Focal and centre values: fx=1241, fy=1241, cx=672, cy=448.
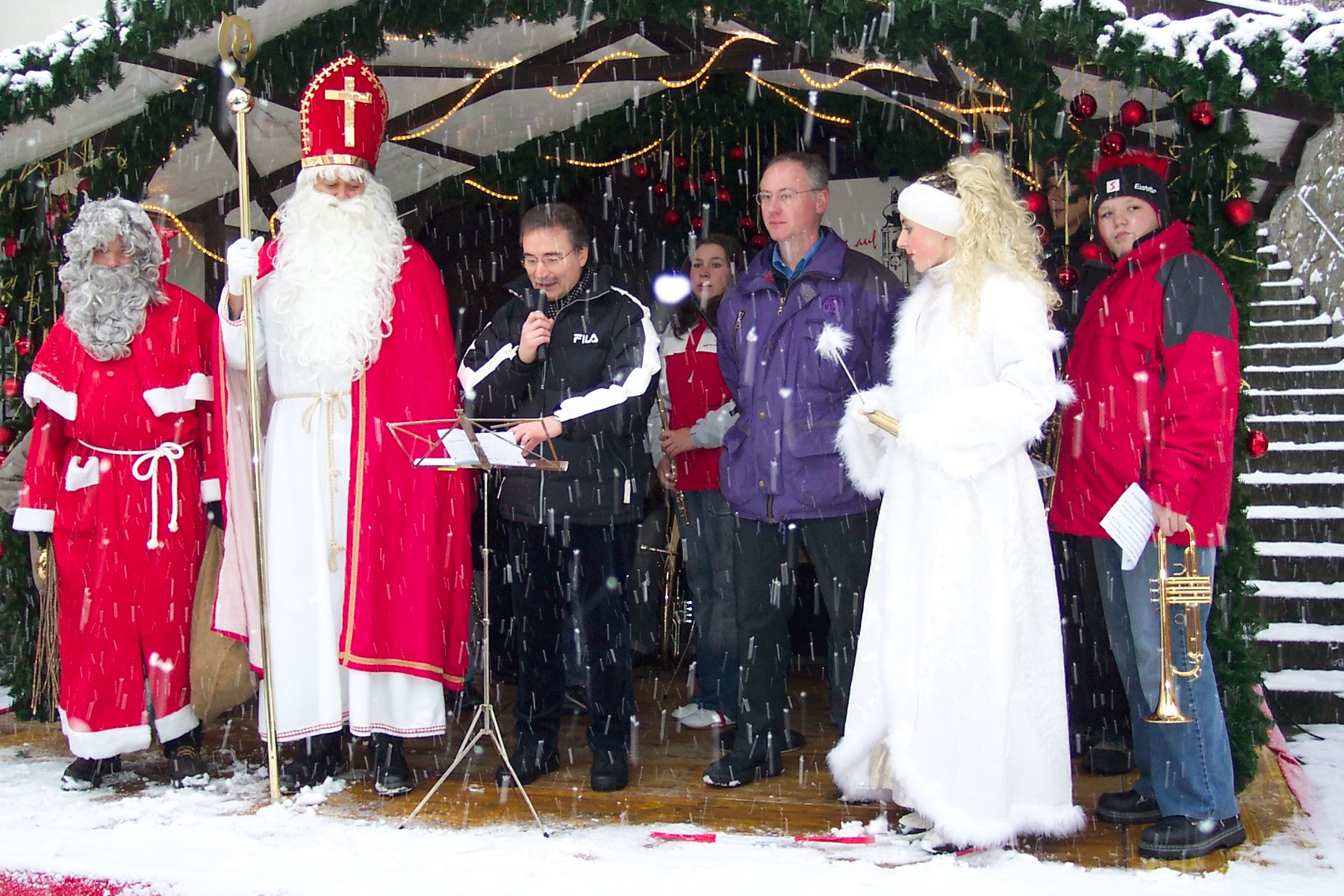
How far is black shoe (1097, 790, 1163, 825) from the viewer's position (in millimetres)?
3973

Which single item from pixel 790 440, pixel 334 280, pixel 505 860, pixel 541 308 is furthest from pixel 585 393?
pixel 505 860

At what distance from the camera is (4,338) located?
19.0ft

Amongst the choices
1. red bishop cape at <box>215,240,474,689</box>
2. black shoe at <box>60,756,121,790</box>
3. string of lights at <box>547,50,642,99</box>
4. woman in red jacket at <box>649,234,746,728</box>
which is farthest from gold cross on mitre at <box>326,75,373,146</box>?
string of lights at <box>547,50,642,99</box>

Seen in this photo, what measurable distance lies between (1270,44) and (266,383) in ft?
11.9

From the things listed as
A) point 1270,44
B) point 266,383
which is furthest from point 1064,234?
point 266,383

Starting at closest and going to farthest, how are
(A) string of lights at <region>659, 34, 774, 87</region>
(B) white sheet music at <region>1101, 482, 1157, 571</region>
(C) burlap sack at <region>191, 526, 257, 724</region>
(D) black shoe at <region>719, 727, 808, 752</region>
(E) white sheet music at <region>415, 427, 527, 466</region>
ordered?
(B) white sheet music at <region>1101, 482, 1157, 571</region>
(E) white sheet music at <region>415, 427, 527, 466</region>
(C) burlap sack at <region>191, 526, 257, 724</region>
(D) black shoe at <region>719, 727, 808, 752</region>
(A) string of lights at <region>659, 34, 774, 87</region>

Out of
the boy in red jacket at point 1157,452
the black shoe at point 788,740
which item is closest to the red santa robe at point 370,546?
the black shoe at point 788,740

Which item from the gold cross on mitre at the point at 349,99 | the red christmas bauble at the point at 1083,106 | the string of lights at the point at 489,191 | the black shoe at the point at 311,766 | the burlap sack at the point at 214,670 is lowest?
the black shoe at the point at 311,766

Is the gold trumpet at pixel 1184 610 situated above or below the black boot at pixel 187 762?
above

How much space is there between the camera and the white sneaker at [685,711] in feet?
18.1

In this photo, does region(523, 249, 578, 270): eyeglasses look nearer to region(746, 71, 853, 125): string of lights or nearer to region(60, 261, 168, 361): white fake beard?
region(60, 261, 168, 361): white fake beard

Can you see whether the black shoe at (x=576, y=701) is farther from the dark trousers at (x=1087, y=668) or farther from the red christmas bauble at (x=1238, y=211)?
the red christmas bauble at (x=1238, y=211)

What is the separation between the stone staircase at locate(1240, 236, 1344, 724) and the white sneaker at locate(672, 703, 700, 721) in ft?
8.19

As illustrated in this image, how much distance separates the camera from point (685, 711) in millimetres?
5566
